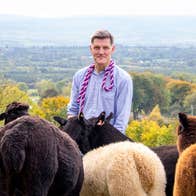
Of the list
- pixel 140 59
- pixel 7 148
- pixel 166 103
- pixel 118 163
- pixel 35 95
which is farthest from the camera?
pixel 140 59

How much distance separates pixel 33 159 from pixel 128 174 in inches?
80.9

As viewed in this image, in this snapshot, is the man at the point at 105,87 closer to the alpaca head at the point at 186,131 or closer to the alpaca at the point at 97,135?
the alpaca at the point at 97,135

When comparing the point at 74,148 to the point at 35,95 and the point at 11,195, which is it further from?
the point at 35,95

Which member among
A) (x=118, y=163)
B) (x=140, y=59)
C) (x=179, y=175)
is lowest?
(x=140, y=59)

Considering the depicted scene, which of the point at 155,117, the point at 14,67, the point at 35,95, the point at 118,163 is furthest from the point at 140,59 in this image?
the point at 118,163

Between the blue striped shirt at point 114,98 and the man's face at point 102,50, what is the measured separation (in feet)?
0.67

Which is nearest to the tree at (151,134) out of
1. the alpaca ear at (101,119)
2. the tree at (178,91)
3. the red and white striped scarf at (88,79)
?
the tree at (178,91)

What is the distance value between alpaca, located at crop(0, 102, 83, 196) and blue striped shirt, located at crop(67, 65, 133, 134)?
2960mm

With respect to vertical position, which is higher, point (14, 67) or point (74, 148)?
point (74, 148)

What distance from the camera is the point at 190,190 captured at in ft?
21.2

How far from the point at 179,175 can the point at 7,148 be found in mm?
1851

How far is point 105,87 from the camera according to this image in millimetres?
10406

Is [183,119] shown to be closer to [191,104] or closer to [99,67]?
[99,67]

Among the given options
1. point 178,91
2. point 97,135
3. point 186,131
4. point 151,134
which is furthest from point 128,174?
point 178,91
